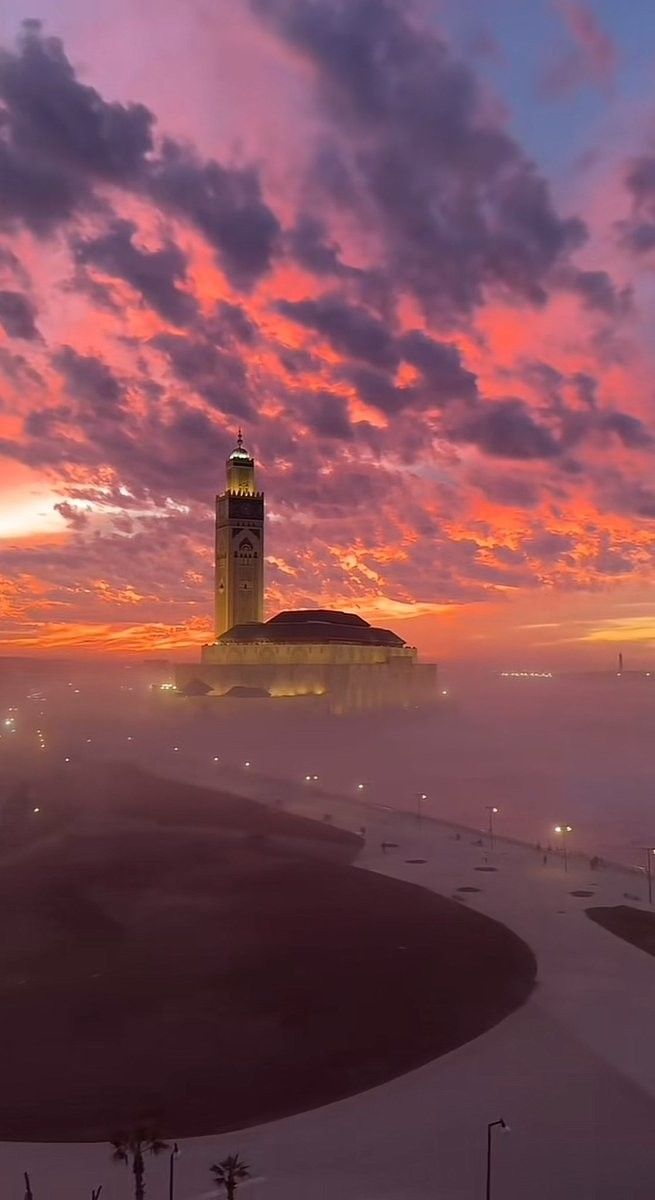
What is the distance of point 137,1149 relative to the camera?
26.2 meters

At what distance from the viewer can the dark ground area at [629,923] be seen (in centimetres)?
5089

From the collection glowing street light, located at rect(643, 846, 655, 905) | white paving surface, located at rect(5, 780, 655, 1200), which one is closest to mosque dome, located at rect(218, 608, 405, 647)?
glowing street light, located at rect(643, 846, 655, 905)

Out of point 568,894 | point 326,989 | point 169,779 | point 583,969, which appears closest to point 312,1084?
point 326,989

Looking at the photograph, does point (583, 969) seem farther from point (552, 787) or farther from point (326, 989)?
point (552, 787)

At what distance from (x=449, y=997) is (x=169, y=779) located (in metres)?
86.8

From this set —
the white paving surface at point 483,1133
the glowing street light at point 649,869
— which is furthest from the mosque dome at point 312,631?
the white paving surface at point 483,1133

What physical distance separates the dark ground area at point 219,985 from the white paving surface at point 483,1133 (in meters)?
1.40

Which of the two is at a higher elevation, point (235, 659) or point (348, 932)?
point (235, 659)

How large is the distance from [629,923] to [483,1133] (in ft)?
93.2

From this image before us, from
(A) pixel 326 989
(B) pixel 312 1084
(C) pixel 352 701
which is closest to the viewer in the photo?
(B) pixel 312 1084

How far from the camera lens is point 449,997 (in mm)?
41938

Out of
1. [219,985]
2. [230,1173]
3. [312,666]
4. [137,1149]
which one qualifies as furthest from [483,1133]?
[312,666]

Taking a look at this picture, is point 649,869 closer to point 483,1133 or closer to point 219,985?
point 219,985

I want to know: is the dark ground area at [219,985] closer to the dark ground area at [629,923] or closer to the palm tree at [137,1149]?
the palm tree at [137,1149]
